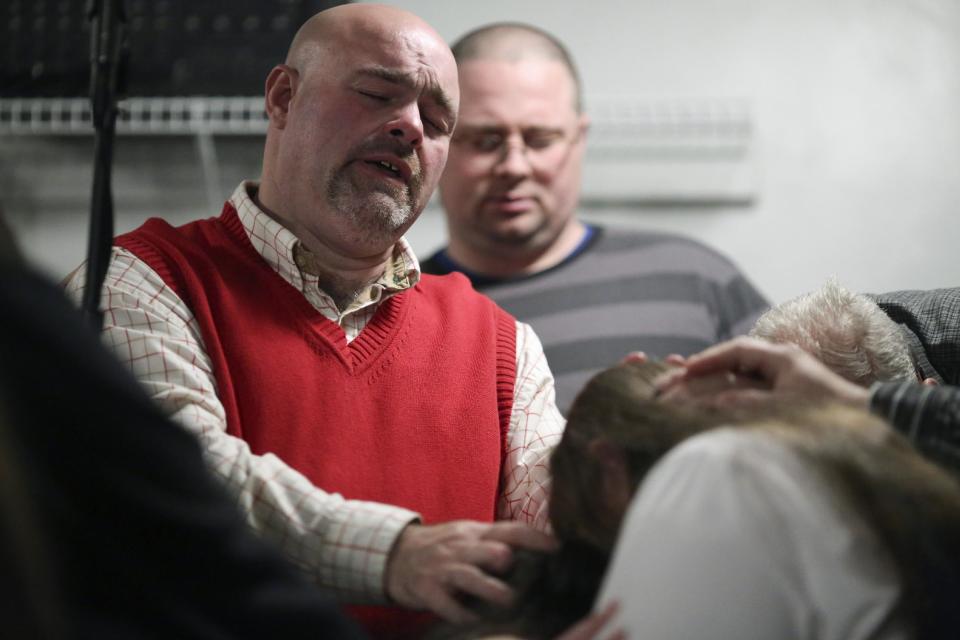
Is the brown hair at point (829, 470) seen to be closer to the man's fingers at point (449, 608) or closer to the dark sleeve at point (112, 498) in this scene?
the man's fingers at point (449, 608)

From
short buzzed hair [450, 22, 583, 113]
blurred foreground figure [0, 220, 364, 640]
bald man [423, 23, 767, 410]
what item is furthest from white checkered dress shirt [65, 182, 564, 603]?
short buzzed hair [450, 22, 583, 113]

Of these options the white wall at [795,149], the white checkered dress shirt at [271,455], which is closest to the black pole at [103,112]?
the white checkered dress shirt at [271,455]

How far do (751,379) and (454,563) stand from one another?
34 cm

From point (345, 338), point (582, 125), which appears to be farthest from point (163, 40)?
point (345, 338)

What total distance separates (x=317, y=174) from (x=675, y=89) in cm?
170

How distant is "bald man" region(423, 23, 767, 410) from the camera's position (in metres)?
2.10

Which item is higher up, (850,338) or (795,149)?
(795,149)

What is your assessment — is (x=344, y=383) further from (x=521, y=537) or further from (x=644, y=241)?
(x=644, y=241)

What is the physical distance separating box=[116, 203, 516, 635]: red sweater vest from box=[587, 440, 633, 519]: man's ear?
0.36 metres

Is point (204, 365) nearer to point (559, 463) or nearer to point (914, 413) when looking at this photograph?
point (559, 463)

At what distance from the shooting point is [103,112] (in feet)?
3.20

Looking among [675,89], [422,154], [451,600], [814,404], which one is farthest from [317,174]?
[675,89]

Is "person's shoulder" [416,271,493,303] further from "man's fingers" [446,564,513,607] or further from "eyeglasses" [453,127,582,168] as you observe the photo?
"eyeglasses" [453,127,582,168]

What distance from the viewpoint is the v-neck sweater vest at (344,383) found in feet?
3.75
